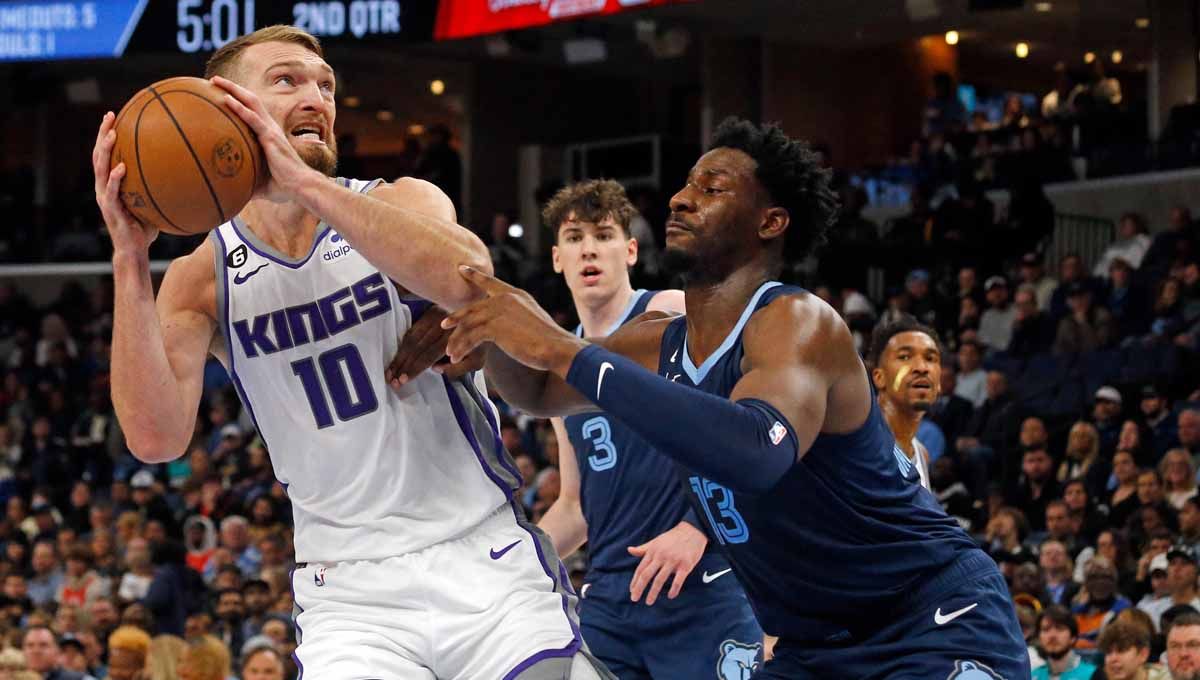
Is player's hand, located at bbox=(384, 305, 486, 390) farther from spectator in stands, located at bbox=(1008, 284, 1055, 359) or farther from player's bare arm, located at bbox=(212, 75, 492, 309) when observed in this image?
spectator in stands, located at bbox=(1008, 284, 1055, 359)

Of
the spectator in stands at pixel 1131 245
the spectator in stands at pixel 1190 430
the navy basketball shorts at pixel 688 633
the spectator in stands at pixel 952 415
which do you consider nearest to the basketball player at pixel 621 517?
the navy basketball shorts at pixel 688 633

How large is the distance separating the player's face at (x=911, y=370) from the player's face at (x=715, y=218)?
199 centimetres

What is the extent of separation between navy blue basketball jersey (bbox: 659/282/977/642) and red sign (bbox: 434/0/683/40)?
37.9 ft

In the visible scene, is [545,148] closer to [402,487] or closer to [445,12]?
[445,12]

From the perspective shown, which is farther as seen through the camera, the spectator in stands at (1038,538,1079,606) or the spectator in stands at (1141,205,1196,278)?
the spectator in stands at (1141,205,1196,278)

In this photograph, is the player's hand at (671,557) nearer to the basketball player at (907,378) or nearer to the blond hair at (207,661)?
the basketball player at (907,378)

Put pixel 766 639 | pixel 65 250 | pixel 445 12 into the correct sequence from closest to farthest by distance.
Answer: pixel 766 639 < pixel 445 12 < pixel 65 250

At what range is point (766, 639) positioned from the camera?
5469 millimetres

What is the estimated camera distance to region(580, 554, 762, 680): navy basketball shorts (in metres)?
5.45

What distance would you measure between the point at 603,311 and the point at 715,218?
6.85ft

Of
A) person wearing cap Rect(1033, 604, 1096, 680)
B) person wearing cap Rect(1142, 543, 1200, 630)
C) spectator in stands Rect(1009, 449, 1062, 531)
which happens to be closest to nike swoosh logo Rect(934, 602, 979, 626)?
person wearing cap Rect(1033, 604, 1096, 680)

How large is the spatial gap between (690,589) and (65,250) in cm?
1842

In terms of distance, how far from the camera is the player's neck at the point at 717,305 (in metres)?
3.92

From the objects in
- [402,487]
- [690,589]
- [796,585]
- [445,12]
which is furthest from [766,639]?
[445,12]
